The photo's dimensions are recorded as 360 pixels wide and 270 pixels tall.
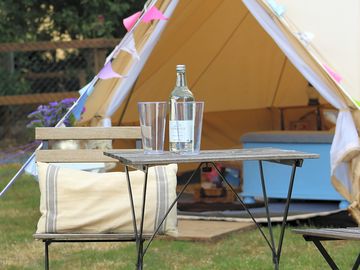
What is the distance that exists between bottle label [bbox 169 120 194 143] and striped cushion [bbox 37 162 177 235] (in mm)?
565

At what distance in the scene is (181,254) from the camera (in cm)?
543

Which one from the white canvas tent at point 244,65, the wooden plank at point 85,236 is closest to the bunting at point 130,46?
the white canvas tent at point 244,65

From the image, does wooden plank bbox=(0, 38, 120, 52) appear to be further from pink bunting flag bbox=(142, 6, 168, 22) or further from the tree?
pink bunting flag bbox=(142, 6, 168, 22)

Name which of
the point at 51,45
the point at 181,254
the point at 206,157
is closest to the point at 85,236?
the point at 206,157

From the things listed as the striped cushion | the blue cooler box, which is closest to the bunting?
the blue cooler box

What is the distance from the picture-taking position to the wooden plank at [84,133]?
462cm

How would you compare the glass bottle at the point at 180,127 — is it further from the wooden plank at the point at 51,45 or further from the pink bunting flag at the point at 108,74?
the wooden plank at the point at 51,45

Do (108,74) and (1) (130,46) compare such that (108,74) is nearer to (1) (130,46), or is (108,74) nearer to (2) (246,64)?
(1) (130,46)

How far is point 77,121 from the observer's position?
20.2ft

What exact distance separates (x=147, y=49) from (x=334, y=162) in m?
1.49

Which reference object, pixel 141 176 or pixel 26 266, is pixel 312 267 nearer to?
pixel 141 176

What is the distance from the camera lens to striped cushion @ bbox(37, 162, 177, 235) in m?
4.22

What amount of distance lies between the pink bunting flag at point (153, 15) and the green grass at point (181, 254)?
4.77 ft

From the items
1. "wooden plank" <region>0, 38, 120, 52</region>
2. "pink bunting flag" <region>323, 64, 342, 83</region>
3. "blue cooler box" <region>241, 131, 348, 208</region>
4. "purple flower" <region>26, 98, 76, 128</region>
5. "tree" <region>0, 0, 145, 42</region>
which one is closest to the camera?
"pink bunting flag" <region>323, 64, 342, 83</region>
